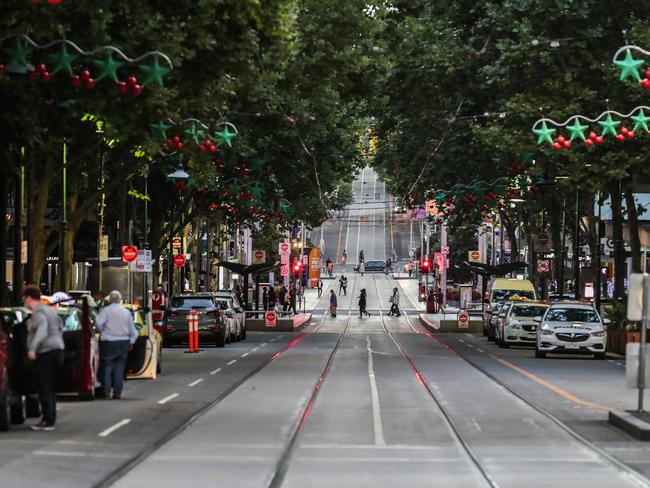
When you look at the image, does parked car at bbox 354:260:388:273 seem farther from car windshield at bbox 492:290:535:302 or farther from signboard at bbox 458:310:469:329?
signboard at bbox 458:310:469:329

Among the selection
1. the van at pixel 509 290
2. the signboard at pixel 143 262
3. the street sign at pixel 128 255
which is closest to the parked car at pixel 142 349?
the signboard at pixel 143 262

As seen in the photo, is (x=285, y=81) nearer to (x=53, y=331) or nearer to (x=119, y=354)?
(x=119, y=354)

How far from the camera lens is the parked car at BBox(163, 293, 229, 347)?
48.3 metres

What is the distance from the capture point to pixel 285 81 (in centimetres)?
3709

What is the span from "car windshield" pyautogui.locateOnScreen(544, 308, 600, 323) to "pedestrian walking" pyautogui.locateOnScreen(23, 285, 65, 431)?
25.1 m

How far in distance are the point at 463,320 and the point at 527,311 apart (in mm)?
17765

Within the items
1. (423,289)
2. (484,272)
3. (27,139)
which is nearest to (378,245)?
(423,289)

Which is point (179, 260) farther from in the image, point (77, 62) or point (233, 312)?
point (77, 62)

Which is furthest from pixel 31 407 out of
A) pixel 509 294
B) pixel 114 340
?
pixel 509 294

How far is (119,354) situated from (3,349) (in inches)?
275

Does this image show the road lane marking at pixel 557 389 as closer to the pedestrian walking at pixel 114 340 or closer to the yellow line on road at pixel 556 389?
the yellow line on road at pixel 556 389

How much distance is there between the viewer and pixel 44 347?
1919 cm

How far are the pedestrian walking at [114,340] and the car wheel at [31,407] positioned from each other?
3789 mm

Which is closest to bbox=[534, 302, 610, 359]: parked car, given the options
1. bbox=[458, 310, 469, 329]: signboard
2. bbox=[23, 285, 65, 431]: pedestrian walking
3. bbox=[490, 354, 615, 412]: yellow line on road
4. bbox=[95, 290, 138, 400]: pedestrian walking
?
bbox=[490, 354, 615, 412]: yellow line on road
